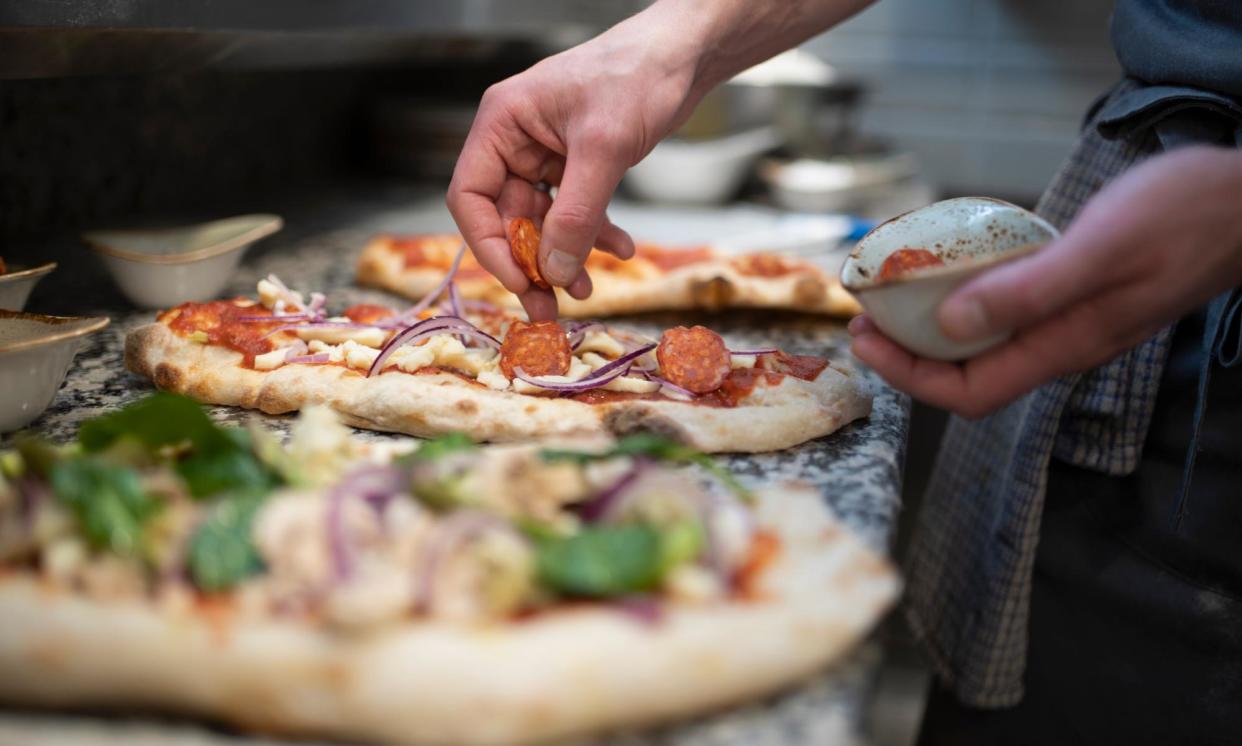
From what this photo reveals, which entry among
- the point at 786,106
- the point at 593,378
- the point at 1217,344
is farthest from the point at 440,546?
the point at 786,106

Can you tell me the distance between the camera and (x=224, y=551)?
1.11m

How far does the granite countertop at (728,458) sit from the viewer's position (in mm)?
1071

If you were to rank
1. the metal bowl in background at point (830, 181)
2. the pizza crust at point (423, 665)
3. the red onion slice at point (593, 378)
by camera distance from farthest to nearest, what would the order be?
the metal bowl in background at point (830, 181), the red onion slice at point (593, 378), the pizza crust at point (423, 665)

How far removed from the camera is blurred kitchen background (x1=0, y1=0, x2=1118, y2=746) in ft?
8.50

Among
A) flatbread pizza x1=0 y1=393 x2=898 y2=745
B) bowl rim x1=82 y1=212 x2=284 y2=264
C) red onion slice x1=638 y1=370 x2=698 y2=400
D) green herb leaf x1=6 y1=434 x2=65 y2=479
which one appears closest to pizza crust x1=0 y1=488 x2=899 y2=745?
flatbread pizza x1=0 y1=393 x2=898 y2=745

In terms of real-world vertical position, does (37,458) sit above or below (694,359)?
above

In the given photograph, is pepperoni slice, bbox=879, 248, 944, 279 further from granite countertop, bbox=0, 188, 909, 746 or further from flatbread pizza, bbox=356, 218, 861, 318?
flatbread pizza, bbox=356, 218, 861, 318

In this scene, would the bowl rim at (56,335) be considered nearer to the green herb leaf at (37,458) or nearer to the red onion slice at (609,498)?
the green herb leaf at (37,458)

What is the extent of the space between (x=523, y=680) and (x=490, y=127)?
4.47 feet

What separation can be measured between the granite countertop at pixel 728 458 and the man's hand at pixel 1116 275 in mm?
283

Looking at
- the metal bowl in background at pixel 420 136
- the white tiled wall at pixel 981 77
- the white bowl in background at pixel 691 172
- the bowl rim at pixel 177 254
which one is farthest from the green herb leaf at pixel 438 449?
the white tiled wall at pixel 981 77

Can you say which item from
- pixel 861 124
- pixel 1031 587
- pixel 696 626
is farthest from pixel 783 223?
pixel 696 626

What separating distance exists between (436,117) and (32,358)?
122 inches

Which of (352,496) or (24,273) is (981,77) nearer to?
(24,273)
